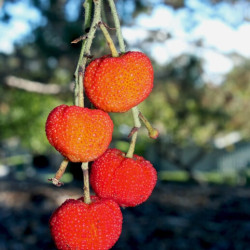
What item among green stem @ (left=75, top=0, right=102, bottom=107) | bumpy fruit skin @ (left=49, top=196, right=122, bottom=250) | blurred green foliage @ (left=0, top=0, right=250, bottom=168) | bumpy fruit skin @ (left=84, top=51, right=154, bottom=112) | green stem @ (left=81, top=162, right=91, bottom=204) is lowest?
blurred green foliage @ (left=0, top=0, right=250, bottom=168)

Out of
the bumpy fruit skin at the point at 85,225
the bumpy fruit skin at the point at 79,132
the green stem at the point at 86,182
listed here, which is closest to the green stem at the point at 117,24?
the bumpy fruit skin at the point at 79,132

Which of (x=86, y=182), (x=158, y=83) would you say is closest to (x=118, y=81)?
(x=86, y=182)

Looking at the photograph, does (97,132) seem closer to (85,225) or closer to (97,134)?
(97,134)

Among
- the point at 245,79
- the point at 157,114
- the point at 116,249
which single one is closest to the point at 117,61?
the point at 116,249

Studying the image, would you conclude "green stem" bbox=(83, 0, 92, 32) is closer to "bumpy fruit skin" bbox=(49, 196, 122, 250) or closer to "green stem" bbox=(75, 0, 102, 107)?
"green stem" bbox=(75, 0, 102, 107)

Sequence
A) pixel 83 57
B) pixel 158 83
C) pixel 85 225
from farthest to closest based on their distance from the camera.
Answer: pixel 158 83 < pixel 85 225 < pixel 83 57

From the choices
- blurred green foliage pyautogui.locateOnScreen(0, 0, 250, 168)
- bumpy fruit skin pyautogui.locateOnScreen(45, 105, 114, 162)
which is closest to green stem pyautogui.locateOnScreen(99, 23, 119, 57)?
bumpy fruit skin pyautogui.locateOnScreen(45, 105, 114, 162)
